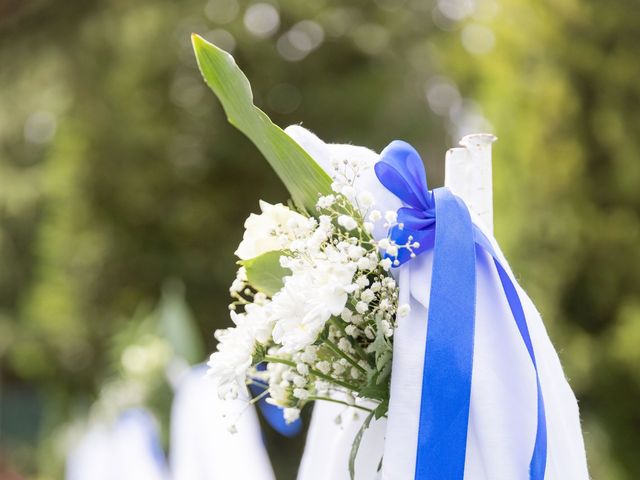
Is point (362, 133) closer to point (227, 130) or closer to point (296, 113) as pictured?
point (296, 113)

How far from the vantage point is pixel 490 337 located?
4.76 feet

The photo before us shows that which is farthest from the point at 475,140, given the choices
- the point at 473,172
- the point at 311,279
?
the point at 311,279

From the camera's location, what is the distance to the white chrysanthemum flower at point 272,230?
4.87 ft

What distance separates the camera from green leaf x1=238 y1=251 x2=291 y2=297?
154 cm

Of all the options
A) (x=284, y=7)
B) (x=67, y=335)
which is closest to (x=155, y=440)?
(x=67, y=335)

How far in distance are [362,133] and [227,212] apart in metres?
2.19

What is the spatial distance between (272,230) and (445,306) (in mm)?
324

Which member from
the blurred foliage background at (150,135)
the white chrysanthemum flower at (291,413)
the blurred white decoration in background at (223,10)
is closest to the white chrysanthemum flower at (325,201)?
the white chrysanthemum flower at (291,413)

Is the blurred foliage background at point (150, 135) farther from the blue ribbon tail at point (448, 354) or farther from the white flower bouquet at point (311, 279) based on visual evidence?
the blue ribbon tail at point (448, 354)

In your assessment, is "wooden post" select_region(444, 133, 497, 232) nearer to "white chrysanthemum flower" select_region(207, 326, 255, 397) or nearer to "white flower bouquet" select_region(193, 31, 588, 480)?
"white flower bouquet" select_region(193, 31, 588, 480)

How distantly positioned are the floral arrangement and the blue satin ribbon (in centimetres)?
5

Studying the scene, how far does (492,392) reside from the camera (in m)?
1.40

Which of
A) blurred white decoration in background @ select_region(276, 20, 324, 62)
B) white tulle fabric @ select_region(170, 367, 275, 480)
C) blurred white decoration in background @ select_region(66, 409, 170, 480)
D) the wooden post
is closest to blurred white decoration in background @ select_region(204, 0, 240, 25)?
blurred white decoration in background @ select_region(276, 20, 324, 62)

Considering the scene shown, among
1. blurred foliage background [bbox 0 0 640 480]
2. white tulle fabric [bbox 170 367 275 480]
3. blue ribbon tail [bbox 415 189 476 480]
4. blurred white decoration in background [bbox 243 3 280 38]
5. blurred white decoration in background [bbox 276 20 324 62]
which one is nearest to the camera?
blue ribbon tail [bbox 415 189 476 480]
